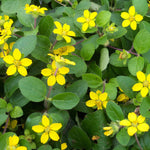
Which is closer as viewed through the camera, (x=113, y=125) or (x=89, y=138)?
(x=113, y=125)

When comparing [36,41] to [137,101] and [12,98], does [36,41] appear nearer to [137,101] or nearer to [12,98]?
[12,98]

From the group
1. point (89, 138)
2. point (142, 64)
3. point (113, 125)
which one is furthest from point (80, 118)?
point (142, 64)

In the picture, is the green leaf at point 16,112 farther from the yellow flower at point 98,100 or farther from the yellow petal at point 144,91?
the yellow petal at point 144,91

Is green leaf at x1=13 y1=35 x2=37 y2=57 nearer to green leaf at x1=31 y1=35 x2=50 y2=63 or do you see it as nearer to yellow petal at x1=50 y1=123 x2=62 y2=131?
green leaf at x1=31 y1=35 x2=50 y2=63

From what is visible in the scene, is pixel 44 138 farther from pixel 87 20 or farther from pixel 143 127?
pixel 87 20

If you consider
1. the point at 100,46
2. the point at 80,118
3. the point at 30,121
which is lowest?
the point at 80,118

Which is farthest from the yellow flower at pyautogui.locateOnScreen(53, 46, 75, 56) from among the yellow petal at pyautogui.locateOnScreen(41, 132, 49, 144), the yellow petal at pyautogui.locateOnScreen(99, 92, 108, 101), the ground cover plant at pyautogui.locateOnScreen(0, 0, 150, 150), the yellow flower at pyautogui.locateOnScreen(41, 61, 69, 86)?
the yellow petal at pyautogui.locateOnScreen(41, 132, 49, 144)

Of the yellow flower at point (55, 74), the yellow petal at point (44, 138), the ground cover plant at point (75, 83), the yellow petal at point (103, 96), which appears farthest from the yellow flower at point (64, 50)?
the yellow petal at point (44, 138)
